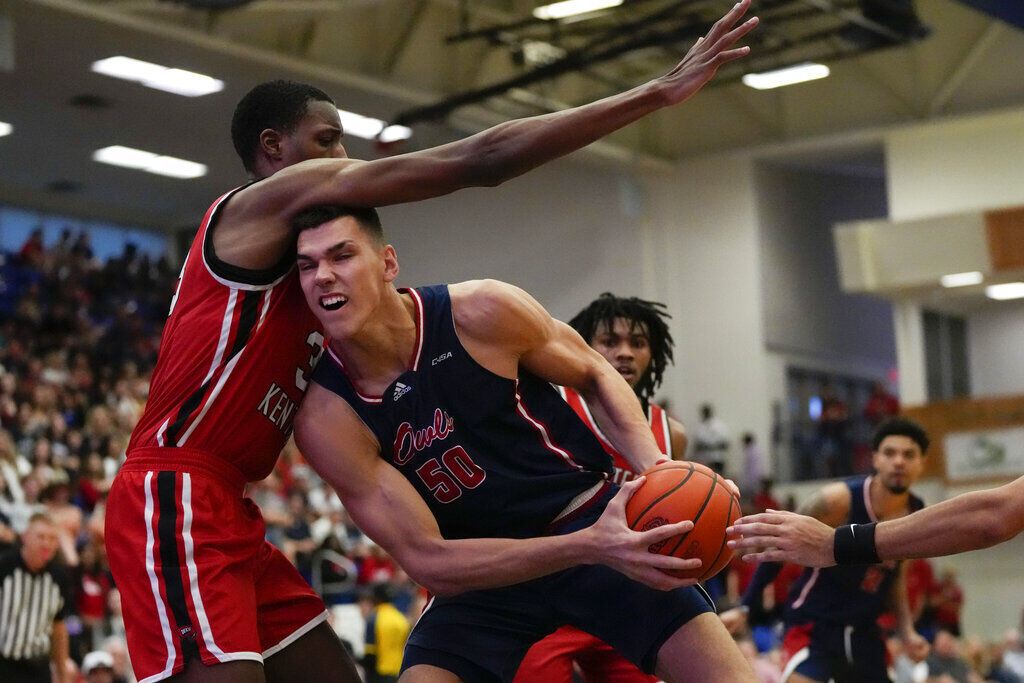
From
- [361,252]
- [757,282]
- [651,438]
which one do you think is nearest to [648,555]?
[651,438]

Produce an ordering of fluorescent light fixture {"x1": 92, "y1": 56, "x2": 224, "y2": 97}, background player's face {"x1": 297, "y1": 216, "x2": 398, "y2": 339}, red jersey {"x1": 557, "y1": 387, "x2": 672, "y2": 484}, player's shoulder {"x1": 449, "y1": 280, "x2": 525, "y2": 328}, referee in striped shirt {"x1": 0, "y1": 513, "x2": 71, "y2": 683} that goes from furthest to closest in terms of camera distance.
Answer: fluorescent light fixture {"x1": 92, "y1": 56, "x2": 224, "y2": 97}, referee in striped shirt {"x1": 0, "y1": 513, "x2": 71, "y2": 683}, red jersey {"x1": 557, "y1": 387, "x2": 672, "y2": 484}, player's shoulder {"x1": 449, "y1": 280, "x2": 525, "y2": 328}, background player's face {"x1": 297, "y1": 216, "x2": 398, "y2": 339}

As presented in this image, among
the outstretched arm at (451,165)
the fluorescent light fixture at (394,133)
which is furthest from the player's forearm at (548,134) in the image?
the fluorescent light fixture at (394,133)

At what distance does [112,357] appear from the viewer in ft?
67.9

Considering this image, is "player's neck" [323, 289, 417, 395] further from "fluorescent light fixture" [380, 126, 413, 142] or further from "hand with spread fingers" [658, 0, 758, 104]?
"fluorescent light fixture" [380, 126, 413, 142]

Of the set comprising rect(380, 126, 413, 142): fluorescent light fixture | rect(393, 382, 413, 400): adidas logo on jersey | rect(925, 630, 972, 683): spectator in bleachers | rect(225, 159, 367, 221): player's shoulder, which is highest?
rect(380, 126, 413, 142): fluorescent light fixture

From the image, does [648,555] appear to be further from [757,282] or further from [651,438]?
[757,282]

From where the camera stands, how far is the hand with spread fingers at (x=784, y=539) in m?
4.28

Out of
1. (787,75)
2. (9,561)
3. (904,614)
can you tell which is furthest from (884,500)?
(787,75)

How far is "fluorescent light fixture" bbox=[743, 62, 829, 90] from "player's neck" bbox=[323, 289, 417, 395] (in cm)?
1720

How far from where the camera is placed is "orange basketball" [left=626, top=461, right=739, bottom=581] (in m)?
4.07

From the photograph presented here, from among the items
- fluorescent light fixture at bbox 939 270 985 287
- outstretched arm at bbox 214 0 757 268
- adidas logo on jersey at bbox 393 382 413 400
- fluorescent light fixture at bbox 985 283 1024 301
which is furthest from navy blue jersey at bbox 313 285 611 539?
fluorescent light fixture at bbox 985 283 1024 301

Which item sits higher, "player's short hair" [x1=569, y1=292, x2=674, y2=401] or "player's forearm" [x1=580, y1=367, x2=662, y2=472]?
"player's short hair" [x1=569, y1=292, x2=674, y2=401]

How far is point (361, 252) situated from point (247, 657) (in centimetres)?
130

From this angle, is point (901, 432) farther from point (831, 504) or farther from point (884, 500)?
point (831, 504)
